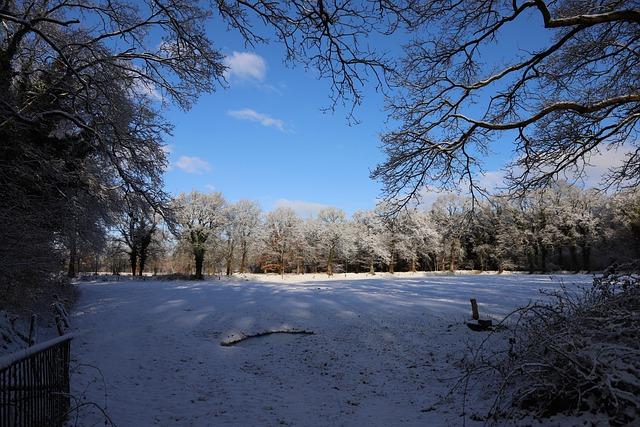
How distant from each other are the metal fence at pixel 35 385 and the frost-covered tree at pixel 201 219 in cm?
3782

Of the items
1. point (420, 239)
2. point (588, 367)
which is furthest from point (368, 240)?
point (588, 367)

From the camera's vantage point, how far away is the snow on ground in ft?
26.1

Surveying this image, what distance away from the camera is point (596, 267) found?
4925cm

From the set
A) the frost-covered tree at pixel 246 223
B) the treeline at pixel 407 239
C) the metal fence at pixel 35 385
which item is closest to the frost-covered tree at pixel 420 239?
the treeline at pixel 407 239

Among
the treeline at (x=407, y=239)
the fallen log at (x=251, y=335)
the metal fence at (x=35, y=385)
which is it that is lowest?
the fallen log at (x=251, y=335)

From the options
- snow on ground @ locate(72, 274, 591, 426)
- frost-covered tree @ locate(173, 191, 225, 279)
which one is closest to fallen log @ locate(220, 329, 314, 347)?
snow on ground @ locate(72, 274, 591, 426)

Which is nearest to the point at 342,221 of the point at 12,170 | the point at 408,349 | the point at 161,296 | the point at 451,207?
the point at 451,207

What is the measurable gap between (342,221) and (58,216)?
59.7m

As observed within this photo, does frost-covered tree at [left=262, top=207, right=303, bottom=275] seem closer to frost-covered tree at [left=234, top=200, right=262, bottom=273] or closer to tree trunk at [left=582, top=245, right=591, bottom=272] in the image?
frost-covered tree at [left=234, top=200, right=262, bottom=273]

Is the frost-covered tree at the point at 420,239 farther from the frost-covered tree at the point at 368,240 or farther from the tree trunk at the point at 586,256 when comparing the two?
the tree trunk at the point at 586,256

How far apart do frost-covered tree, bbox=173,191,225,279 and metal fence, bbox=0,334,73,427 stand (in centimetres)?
3782

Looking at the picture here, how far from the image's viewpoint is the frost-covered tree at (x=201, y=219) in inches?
1734

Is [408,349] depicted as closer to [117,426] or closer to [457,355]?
[457,355]

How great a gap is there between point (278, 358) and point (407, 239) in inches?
1973
